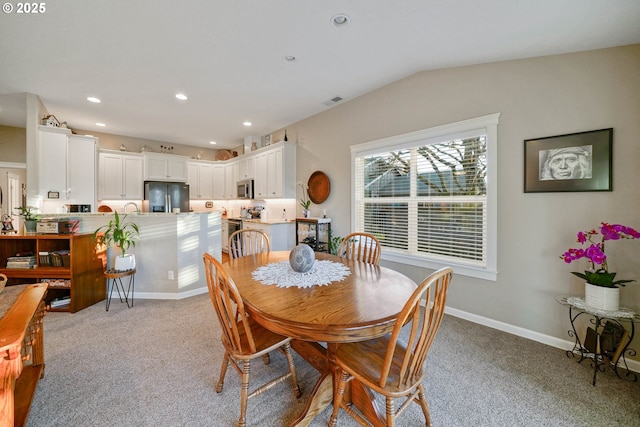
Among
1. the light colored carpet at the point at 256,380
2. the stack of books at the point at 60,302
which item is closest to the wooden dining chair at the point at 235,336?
the light colored carpet at the point at 256,380

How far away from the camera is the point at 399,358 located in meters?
1.35

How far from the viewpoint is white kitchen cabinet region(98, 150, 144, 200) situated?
524 cm

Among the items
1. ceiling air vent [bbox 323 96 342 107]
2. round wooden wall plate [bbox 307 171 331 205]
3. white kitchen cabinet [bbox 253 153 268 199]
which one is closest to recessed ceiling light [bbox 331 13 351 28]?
Answer: ceiling air vent [bbox 323 96 342 107]

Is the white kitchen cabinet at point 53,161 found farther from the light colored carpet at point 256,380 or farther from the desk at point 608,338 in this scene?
the desk at point 608,338

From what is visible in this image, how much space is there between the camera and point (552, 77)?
2223mm

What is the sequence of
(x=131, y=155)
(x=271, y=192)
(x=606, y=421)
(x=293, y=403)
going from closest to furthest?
(x=606, y=421) → (x=293, y=403) → (x=271, y=192) → (x=131, y=155)

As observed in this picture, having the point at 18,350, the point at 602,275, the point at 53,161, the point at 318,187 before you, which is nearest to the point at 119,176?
the point at 53,161

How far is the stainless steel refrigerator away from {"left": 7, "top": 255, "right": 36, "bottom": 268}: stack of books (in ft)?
8.96

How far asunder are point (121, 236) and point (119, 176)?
327 cm

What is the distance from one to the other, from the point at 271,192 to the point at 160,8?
341cm

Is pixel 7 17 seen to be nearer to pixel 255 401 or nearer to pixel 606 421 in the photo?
pixel 255 401

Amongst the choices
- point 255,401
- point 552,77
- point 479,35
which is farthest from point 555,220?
point 255,401

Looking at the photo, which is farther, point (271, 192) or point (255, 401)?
point (271, 192)

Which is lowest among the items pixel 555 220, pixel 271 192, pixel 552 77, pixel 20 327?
pixel 20 327
